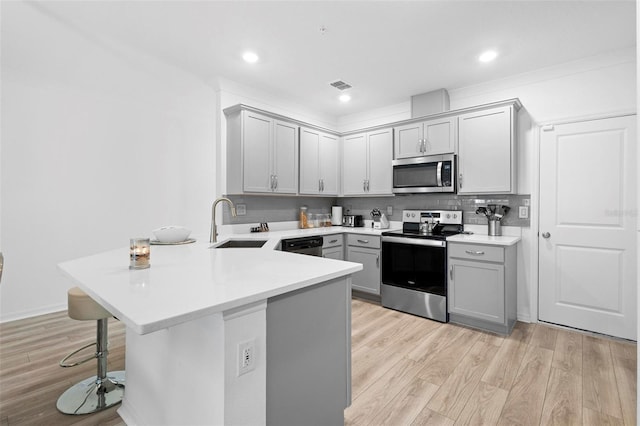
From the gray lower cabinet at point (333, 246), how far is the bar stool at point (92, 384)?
2.32 meters

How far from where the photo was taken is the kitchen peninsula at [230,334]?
3.18ft

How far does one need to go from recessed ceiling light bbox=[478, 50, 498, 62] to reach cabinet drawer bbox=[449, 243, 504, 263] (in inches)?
71.5

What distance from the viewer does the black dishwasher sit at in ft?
11.2

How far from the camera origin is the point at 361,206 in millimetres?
4770

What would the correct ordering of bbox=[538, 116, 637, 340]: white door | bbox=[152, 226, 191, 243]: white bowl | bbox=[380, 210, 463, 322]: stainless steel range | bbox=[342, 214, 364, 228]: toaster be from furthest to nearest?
1. bbox=[342, 214, 364, 228]: toaster
2. bbox=[380, 210, 463, 322]: stainless steel range
3. bbox=[538, 116, 637, 340]: white door
4. bbox=[152, 226, 191, 243]: white bowl

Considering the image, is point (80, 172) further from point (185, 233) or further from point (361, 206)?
point (361, 206)

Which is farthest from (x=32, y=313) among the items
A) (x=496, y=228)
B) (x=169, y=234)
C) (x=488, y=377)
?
(x=496, y=228)

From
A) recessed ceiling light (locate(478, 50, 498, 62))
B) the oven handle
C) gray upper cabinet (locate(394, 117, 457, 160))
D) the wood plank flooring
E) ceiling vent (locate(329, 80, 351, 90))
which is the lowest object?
the wood plank flooring

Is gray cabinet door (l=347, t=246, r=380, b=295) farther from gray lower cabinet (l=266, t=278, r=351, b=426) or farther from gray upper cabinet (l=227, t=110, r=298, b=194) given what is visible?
gray lower cabinet (l=266, t=278, r=351, b=426)

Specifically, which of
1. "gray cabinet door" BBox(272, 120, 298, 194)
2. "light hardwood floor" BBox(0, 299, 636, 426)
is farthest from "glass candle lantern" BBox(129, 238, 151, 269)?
"gray cabinet door" BBox(272, 120, 298, 194)

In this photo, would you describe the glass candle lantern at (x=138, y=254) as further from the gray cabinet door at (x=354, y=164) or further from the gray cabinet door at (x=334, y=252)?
the gray cabinet door at (x=354, y=164)

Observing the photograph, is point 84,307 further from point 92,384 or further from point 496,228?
point 496,228

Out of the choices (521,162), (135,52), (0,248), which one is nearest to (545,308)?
(521,162)

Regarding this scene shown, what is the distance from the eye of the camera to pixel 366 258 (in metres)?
3.87
